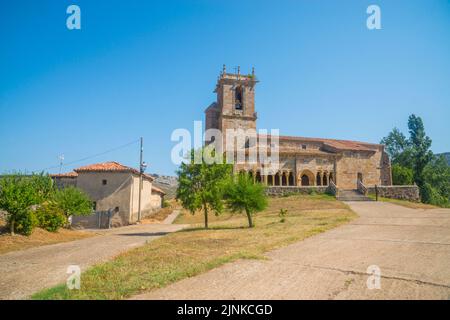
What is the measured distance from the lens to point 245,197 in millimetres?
17891

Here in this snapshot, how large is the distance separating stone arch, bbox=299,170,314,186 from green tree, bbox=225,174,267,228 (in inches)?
872

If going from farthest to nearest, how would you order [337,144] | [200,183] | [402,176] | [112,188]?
[402,176]
[337,144]
[112,188]
[200,183]

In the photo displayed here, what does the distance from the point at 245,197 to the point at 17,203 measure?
12.5 m

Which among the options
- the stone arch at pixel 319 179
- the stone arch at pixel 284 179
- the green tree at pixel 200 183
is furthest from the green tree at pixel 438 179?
the green tree at pixel 200 183

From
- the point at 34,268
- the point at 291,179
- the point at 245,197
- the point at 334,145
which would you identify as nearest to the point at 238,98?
the point at 291,179

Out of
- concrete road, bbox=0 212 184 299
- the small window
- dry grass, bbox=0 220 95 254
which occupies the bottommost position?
dry grass, bbox=0 220 95 254

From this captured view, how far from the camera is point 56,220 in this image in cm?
1770

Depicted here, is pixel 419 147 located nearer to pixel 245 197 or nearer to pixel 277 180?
pixel 277 180

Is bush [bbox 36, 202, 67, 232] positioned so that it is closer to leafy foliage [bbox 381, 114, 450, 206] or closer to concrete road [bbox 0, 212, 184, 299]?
concrete road [bbox 0, 212, 184, 299]

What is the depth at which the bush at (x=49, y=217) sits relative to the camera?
17.2 meters

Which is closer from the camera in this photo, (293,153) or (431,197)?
(293,153)

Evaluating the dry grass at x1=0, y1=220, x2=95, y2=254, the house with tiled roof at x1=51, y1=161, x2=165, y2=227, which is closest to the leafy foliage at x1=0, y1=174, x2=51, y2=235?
the dry grass at x1=0, y1=220, x2=95, y2=254

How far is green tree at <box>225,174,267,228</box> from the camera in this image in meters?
18.0
